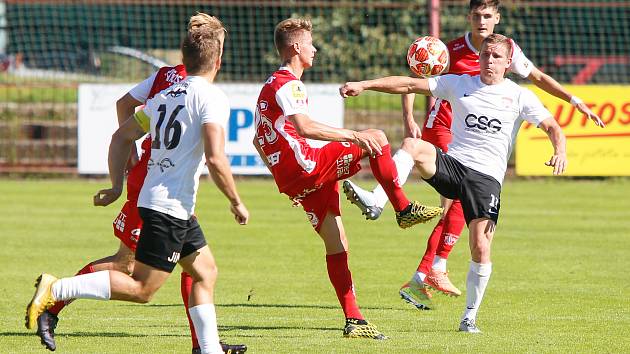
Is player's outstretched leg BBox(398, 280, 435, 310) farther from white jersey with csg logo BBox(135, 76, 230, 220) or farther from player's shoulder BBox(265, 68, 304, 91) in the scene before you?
white jersey with csg logo BBox(135, 76, 230, 220)

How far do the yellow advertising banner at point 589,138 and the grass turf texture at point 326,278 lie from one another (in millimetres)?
613

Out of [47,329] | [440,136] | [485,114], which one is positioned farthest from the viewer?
[440,136]

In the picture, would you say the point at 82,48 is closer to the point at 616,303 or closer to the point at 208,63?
the point at 616,303

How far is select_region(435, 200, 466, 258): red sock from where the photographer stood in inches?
391

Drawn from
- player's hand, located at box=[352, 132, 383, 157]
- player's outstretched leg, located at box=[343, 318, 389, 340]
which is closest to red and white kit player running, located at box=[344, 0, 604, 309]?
player's outstretched leg, located at box=[343, 318, 389, 340]

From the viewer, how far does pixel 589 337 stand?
822 cm

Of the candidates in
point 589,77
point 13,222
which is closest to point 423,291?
point 13,222

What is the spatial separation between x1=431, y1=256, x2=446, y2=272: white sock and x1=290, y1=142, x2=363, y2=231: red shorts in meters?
1.86

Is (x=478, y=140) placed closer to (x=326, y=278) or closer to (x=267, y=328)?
(x=267, y=328)

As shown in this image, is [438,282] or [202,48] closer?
[202,48]

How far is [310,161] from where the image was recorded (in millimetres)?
8102

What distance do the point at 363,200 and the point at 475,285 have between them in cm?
101

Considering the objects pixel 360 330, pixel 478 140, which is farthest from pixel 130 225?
pixel 478 140

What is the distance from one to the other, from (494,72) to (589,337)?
1948 mm
